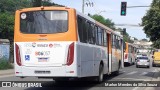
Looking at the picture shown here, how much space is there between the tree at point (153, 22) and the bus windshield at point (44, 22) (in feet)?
41.1

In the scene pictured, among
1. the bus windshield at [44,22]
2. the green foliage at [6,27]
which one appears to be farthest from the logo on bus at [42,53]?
the green foliage at [6,27]

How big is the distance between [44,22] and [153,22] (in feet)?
43.6

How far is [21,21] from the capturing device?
601 inches

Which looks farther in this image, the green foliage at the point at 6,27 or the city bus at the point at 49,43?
the green foliage at the point at 6,27

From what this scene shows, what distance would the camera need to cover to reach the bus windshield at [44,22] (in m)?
14.8

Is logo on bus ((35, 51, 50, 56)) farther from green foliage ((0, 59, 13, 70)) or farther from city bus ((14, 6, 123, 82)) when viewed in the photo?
green foliage ((0, 59, 13, 70))

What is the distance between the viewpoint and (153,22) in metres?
26.4

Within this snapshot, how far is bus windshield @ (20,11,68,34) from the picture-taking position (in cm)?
1480

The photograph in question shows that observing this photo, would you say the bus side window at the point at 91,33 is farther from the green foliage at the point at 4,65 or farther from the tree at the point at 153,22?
the green foliage at the point at 4,65

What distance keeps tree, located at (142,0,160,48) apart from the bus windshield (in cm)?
1252

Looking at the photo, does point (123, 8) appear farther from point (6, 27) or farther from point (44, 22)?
point (6, 27)

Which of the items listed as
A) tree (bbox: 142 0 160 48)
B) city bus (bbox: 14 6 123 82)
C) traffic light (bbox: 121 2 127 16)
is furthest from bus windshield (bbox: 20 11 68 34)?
traffic light (bbox: 121 2 127 16)

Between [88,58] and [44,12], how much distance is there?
311 cm

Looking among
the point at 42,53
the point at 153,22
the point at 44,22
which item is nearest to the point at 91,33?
the point at 44,22
